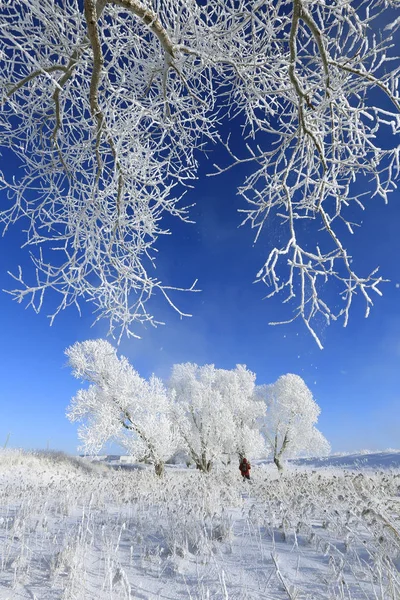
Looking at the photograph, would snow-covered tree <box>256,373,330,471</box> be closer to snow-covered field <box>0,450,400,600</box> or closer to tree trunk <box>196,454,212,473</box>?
tree trunk <box>196,454,212,473</box>

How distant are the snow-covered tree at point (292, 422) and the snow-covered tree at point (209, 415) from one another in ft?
3.68

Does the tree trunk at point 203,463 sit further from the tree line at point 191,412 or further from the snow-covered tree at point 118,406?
the snow-covered tree at point 118,406

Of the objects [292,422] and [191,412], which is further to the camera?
[292,422]

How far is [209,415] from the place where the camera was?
898 inches

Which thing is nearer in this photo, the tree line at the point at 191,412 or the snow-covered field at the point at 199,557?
the snow-covered field at the point at 199,557

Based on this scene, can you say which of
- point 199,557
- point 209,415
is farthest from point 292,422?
point 199,557

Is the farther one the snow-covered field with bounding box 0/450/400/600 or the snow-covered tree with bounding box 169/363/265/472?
the snow-covered tree with bounding box 169/363/265/472

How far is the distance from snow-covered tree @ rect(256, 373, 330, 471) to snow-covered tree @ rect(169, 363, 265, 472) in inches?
44.1

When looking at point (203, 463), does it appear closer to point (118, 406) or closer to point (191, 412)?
point (191, 412)

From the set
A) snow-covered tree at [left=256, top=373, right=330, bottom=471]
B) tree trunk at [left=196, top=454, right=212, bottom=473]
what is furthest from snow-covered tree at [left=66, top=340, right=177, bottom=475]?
snow-covered tree at [left=256, top=373, right=330, bottom=471]

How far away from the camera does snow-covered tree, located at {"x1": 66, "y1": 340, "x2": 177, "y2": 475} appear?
17.9 meters

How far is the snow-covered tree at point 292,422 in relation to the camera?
1097 inches

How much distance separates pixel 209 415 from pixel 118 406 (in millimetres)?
6634

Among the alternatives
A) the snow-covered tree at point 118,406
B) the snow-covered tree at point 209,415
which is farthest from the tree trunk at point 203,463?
the snow-covered tree at point 118,406
